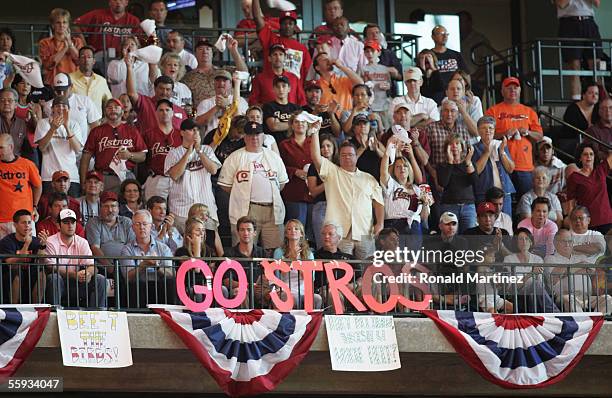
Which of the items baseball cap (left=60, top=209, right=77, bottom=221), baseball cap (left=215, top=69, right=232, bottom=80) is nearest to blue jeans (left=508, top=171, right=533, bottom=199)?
baseball cap (left=215, top=69, right=232, bottom=80)

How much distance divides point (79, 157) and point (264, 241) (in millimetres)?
2515

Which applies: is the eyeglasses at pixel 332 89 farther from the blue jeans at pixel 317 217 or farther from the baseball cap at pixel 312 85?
the blue jeans at pixel 317 217

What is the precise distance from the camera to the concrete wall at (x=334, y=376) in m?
15.0

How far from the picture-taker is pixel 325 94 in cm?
1847

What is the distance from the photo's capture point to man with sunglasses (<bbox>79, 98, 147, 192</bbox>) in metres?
16.7

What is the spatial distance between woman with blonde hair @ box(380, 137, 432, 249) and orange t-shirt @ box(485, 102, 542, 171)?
163cm

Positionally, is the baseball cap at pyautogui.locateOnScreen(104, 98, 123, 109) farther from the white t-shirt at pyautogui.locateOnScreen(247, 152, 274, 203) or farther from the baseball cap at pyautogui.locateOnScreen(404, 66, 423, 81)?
the baseball cap at pyautogui.locateOnScreen(404, 66, 423, 81)

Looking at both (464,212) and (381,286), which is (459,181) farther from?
(381,286)

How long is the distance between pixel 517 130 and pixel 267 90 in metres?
3.05

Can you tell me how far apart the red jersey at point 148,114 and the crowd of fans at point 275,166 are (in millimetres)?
24

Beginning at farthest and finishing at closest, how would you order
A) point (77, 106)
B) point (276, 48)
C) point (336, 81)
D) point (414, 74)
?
point (336, 81) → point (414, 74) → point (276, 48) → point (77, 106)

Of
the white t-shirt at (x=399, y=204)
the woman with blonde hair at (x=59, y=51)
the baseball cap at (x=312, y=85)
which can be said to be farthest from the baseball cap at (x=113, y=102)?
the white t-shirt at (x=399, y=204)

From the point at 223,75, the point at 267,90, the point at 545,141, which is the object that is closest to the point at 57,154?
the point at 223,75

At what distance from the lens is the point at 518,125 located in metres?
18.4
